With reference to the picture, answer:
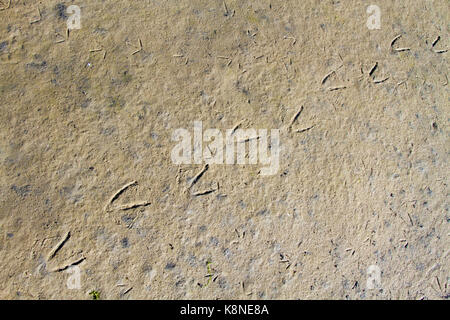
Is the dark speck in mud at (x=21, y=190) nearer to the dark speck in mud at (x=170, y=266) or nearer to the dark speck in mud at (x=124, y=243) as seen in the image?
the dark speck in mud at (x=124, y=243)

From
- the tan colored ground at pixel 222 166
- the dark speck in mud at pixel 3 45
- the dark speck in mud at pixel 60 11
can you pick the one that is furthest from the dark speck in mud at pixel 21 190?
the dark speck in mud at pixel 60 11

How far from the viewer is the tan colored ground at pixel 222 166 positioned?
82.5 inches

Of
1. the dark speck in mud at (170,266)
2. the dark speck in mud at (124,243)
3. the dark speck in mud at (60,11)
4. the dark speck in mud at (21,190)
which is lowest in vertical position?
the dark speck in mud at (170,266)

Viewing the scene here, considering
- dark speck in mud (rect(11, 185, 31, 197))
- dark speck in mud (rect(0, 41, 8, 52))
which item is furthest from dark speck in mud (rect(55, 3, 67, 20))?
dark speck in mud (rect(11, 185, 31, 197))

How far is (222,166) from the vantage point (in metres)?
2.20

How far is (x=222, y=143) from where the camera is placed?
221 cm

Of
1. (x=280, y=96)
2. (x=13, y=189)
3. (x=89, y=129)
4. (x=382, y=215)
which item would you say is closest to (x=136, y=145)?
(x=89, y=129)

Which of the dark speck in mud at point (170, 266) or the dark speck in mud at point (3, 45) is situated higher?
the dark speck in mud at point (3, 45)

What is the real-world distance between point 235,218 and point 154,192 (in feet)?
1.42

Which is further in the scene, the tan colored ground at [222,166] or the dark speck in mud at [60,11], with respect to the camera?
the dark speck in mud at [60,11]

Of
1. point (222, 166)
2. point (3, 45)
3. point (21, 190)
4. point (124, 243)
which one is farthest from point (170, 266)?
A: point (3, 45)

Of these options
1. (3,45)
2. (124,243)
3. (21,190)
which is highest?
(3,45)

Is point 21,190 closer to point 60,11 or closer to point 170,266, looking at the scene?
point 170,266

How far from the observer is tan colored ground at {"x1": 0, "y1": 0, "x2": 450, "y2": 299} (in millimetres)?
2096
